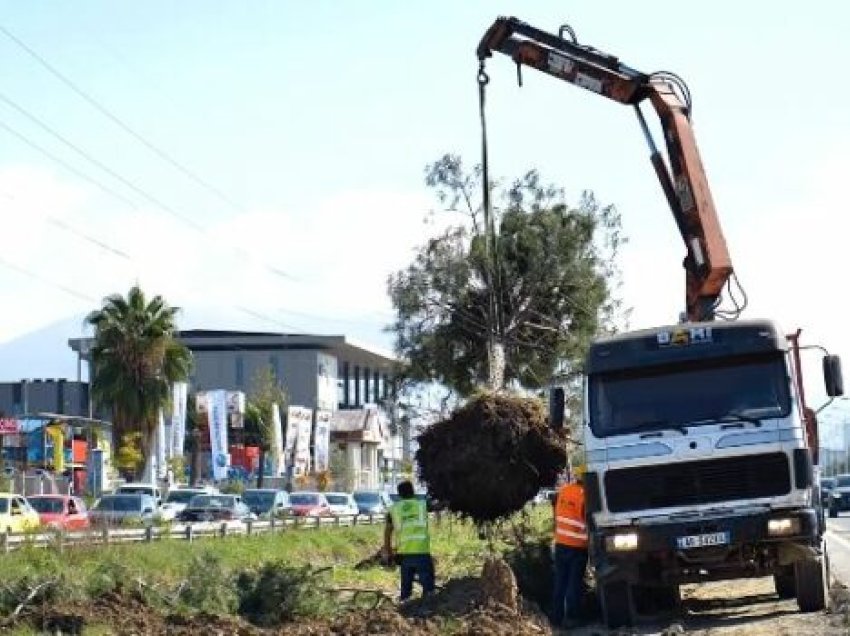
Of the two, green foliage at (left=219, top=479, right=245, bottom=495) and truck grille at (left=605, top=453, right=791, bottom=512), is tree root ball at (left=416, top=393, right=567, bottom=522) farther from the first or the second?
green foliage at (left=219, top=479, right=245, bottom=495)

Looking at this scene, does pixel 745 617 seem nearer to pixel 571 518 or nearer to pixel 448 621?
pixel 571 518

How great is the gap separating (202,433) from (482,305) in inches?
1209

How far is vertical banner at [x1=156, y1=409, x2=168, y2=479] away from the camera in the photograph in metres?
60.0

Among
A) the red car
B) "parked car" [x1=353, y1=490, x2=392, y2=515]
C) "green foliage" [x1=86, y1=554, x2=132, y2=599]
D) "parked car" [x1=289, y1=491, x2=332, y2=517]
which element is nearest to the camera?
"green foliage" [x1=86, y1=554, x2=132, y2=599]

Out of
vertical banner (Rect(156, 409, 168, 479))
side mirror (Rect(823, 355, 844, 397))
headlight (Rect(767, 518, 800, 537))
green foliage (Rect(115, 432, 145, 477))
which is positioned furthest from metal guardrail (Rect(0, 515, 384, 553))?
vertical banner (Rect(156, 409, 168, 479))

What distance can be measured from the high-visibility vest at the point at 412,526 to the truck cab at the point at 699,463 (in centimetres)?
337

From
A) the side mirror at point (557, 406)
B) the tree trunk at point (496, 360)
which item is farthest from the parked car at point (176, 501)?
the side mirror at point (557, 406)

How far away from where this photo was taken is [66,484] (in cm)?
6456

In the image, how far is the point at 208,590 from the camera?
63.8ft

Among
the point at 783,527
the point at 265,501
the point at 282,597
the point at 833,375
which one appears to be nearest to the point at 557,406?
the point at 783,527

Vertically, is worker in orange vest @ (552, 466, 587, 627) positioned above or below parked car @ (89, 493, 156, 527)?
below

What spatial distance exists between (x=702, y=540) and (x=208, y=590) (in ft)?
19.5

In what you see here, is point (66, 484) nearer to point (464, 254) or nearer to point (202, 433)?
point (202, 433)

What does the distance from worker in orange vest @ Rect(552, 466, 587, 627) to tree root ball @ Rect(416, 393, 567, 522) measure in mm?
1449
